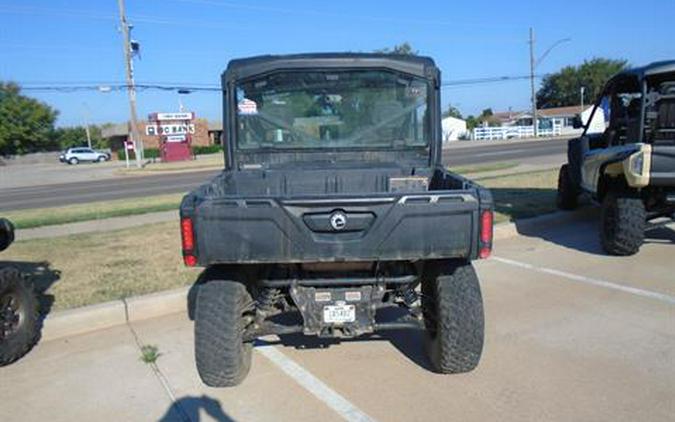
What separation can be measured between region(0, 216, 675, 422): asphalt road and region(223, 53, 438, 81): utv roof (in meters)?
2.14

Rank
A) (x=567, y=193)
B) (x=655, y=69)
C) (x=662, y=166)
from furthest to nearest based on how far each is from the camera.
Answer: (x=567, y=193) → (x=655, y=69) → (x=662, y=166)

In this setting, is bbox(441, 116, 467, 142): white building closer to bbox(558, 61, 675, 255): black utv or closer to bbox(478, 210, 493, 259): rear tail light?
bbox(558, 61, 675, 255): black utv

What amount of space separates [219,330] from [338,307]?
0.76m

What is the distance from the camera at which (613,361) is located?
420 centimetres

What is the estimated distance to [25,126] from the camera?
7444cm

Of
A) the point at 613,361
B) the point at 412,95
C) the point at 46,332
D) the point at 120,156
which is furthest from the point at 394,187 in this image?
the point at 120,156

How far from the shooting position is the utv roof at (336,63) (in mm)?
4777

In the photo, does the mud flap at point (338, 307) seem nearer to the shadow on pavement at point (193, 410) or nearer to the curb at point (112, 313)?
the shadow on pavement at point (193, 410)

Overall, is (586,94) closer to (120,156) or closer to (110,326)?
(120,156)

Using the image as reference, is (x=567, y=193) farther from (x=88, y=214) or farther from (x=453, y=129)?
(x=453, y=129)

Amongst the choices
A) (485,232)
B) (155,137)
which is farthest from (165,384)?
(155,137)

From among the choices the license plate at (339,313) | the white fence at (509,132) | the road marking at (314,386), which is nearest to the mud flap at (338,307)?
the license plate at (339,313)

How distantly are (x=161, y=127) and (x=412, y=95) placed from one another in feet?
134

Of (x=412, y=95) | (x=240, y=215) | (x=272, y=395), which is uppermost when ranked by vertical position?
(x=412, y=95)
